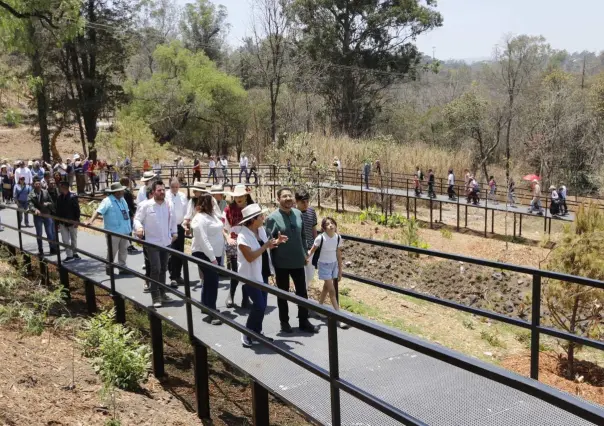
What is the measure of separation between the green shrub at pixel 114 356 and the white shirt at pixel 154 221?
1.30 metres

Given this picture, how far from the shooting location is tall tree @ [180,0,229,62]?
68.6 metres

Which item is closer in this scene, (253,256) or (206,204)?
(253,256)

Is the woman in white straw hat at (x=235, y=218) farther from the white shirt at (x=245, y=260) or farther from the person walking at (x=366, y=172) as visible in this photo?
the person walking at (x=366, y=172)

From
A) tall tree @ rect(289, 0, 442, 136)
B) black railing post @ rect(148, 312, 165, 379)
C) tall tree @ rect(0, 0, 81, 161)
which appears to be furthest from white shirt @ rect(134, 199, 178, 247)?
tall tree @ rect(289, 0, 442, 136)

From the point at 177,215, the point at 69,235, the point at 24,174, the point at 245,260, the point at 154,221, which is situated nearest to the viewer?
the point at 245,260

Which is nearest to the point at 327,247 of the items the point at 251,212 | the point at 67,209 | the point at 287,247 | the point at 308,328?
the point at 287,247

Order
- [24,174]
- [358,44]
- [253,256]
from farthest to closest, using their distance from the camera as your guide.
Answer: [358,44]
[24,174]
[253,256]

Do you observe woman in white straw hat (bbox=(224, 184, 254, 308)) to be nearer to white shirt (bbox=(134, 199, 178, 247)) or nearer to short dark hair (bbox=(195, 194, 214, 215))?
short dark hair (bbox=(195, 194, 214, 215))

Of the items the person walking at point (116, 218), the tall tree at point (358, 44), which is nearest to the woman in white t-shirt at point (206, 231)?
the person walking at point (116, 218)

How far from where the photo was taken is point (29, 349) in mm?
6117

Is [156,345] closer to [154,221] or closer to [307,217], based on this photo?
[154,221]

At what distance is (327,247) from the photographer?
664 centimetres

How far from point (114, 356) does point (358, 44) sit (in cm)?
4757

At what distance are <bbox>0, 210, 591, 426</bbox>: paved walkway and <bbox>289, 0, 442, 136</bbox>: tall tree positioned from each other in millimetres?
45050
